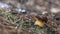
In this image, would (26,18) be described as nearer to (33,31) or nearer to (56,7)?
(33,31)

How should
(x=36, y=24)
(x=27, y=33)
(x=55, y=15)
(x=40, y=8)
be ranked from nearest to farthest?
1. (x=27, y=33)
2. (x=36, y=24)
3. (x=55, y=15)
4. (x=40, y=8)

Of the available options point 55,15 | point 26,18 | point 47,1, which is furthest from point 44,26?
point 47,1

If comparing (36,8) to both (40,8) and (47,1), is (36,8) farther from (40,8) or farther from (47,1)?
(47,1)

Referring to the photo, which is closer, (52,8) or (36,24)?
(36,24)

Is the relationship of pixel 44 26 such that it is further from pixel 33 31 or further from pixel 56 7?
pixel 56 7

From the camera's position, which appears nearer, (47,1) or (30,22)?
(30,22)

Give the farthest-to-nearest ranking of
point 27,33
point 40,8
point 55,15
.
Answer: point 40,8, point 55,15, point 27,33

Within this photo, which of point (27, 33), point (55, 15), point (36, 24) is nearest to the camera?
point (27, 33)

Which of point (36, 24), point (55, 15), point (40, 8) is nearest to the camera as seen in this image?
point (36, 24)

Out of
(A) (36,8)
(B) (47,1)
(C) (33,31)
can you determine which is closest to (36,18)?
(C) (33,31)
